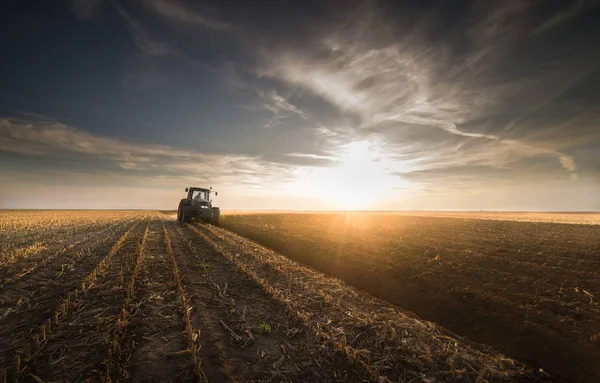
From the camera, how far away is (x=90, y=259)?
38.7 feet

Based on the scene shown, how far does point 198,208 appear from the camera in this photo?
29.8m

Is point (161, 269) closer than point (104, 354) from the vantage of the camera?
No

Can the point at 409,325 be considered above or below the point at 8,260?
below

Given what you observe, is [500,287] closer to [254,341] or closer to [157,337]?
[254,341]

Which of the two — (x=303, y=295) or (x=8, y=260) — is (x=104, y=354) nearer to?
(x=303, y=295)

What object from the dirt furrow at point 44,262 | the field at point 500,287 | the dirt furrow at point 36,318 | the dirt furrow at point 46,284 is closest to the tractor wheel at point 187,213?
the dirt furrow at point 44,262

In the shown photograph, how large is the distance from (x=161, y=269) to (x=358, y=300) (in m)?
7.60

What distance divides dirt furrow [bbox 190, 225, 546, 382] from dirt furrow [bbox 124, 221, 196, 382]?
276 cm

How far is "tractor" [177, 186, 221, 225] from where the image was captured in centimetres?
2973

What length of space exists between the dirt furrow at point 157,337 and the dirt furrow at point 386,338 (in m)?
2.76

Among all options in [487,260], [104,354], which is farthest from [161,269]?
[487,260]

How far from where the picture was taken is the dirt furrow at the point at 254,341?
4613 millimetres

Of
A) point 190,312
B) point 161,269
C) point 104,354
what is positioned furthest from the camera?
point 161,269

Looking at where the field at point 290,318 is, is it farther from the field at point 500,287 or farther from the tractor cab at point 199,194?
the tractor cab at point 199,194
